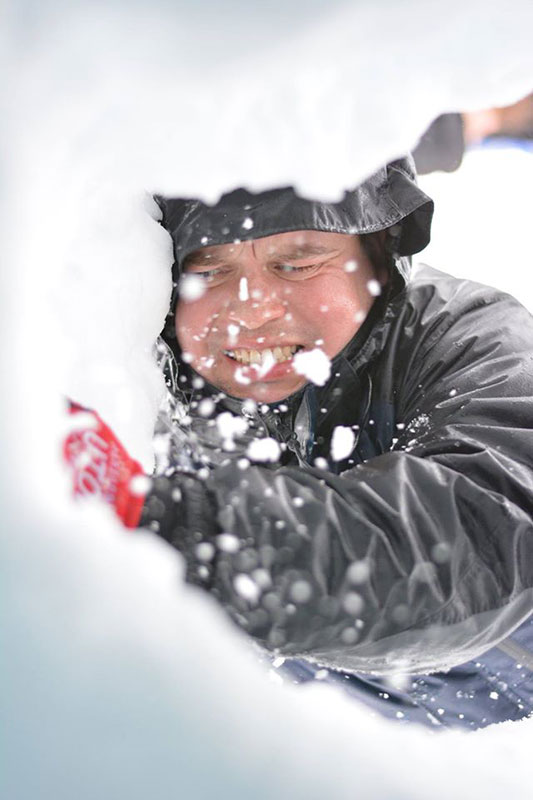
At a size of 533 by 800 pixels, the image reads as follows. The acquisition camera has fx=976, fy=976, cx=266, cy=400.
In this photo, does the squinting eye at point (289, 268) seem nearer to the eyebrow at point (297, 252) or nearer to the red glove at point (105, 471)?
the eyebrow at point (297, 252)

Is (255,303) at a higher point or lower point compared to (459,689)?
higher

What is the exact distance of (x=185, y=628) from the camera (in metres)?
0.80

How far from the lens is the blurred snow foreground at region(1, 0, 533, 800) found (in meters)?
0.73

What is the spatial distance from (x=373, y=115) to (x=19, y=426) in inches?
21.4

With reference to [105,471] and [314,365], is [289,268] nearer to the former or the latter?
[314,365]

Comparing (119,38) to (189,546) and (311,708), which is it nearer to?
(189,546)

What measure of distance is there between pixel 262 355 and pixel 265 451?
13cm

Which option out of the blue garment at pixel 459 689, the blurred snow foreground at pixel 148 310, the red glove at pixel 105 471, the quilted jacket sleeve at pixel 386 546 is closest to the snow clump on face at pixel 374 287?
the blurred snow foreground at pixel 148 310

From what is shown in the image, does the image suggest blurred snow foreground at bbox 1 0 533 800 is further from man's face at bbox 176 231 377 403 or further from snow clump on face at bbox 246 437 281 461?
snow clump on face at bbox 246 437 281 461

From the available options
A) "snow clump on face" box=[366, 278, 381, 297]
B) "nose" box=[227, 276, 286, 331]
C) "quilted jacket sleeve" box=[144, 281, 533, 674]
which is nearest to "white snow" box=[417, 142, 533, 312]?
"snow clump on face" box=[366, 278, 381, 297]

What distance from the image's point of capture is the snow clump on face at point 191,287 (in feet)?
4.22

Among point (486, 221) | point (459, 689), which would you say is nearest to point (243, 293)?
point (459, 689)

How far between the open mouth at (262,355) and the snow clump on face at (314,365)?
0.7 inches

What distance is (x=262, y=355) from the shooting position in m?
1.31
